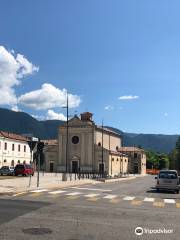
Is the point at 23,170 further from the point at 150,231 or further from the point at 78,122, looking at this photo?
the point at 78,122

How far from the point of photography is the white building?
308 feet

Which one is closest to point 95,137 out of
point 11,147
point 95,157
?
point 95,157

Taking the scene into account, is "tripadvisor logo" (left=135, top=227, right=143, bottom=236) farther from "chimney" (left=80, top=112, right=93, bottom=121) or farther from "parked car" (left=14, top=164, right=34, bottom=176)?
"chimney" (left=80, top=112, right=93, bottom=121)

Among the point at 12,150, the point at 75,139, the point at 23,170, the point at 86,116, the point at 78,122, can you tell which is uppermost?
the point at 86,116

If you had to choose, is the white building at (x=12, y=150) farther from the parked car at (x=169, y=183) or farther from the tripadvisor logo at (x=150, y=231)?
the tripadvisor logo at (x=150, y=231)

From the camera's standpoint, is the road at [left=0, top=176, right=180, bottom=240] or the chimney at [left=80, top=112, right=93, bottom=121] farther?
the chimney at [left=80, top=112, right=93, bottom=121]

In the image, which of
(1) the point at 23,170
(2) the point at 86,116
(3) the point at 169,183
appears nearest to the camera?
(3) the point at 169,183

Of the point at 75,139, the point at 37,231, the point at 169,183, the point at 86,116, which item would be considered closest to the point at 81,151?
the point at 75,139

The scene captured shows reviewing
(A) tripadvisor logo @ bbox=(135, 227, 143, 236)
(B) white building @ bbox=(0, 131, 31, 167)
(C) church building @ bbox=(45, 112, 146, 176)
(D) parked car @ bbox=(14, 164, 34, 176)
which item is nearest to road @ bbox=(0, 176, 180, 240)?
(A) tripadvisor logo @ bbox=(135, 227, 143, 236)

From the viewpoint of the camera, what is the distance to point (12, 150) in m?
99.5

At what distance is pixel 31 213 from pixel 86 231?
3.87 m

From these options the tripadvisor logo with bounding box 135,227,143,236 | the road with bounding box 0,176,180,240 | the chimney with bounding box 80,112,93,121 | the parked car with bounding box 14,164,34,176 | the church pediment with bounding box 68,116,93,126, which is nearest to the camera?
the road with bounding box 0,176,180,240

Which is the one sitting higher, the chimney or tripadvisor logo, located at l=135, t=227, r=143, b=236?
the chimney

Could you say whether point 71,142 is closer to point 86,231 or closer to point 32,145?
point 32,145
